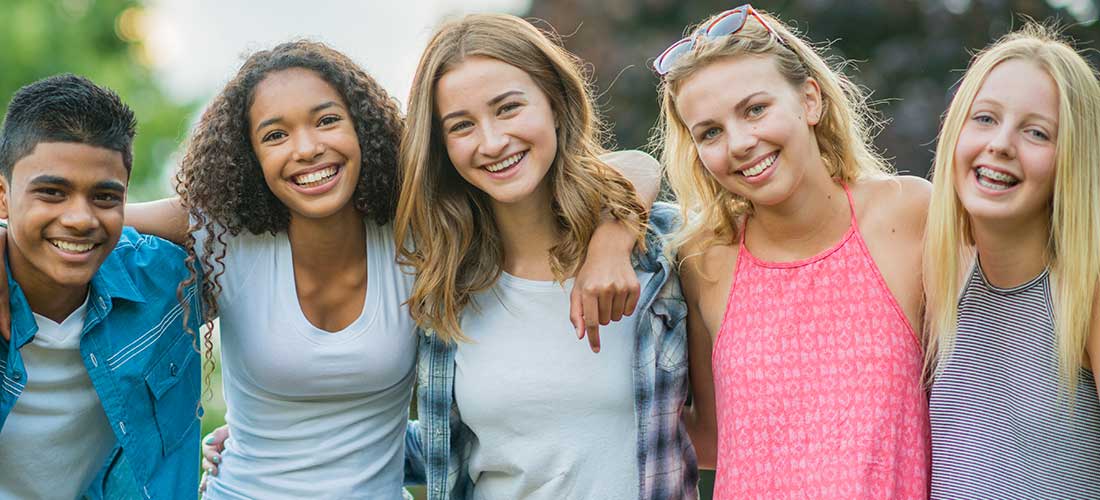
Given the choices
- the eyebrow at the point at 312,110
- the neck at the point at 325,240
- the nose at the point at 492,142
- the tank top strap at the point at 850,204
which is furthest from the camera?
the neck at the point at 325,240

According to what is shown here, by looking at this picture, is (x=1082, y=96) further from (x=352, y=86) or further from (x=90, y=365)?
(x=90, y=365)

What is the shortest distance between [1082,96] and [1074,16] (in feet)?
15.2

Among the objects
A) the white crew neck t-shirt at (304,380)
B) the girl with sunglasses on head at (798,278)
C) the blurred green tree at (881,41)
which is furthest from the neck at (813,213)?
the blurred green tree at (881,41)

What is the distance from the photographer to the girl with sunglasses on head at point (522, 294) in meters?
3.31

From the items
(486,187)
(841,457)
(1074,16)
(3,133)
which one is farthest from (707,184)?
(1074,16)

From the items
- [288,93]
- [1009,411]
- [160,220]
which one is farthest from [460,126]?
[1009,411]

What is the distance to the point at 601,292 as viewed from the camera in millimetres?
3193

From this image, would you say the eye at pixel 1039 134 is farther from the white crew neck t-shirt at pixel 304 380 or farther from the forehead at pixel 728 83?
the white crew neck t-shirt at pixel 304 380

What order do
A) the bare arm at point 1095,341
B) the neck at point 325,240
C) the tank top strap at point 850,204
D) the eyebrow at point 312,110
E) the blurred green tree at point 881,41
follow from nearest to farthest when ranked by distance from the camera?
the bare arm at point 1095,341
the tank top strap at point 850,204
the eyebrow at point 312,110
the neck at point 325,240
the blurred green tree at point 881,41

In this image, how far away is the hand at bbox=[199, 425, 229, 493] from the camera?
3734 mm

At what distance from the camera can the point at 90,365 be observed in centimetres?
320

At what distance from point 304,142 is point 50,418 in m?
1.07

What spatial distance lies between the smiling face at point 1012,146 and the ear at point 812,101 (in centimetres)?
52

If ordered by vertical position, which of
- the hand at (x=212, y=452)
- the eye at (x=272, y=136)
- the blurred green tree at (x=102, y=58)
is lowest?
the hand at (x=212, y=452)
